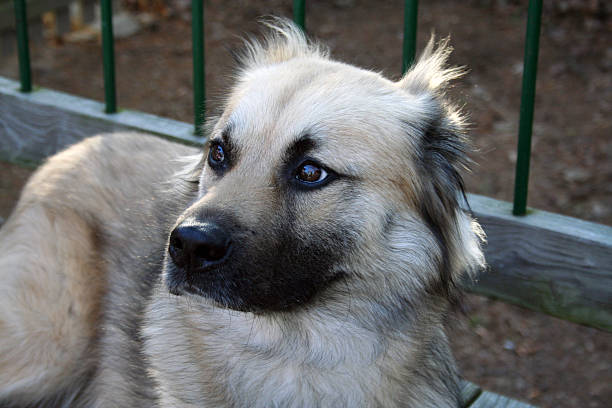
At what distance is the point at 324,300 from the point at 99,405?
979 mm

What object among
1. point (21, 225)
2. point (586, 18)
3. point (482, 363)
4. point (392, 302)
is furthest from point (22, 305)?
point (586, 18)

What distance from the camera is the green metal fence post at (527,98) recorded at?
8.16 feet

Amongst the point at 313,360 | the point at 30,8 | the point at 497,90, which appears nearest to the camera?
the point at 313,360

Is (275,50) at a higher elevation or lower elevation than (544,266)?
higher

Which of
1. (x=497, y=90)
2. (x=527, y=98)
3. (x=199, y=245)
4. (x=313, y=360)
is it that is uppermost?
(x=527, y=98)

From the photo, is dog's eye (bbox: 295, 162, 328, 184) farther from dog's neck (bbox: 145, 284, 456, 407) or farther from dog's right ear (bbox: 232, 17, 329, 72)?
dog's right ear (bbox: 232, 17, 329, 72)

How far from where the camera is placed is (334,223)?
6.99 feet

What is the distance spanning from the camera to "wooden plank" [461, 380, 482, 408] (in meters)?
2.73

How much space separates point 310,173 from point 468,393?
1.11m

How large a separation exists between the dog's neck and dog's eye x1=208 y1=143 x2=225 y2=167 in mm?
414

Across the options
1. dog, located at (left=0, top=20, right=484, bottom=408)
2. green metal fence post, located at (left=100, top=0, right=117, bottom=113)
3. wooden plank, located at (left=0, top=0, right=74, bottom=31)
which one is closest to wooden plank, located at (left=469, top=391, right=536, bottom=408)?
dog, located at (left=0, top=20, right=484, bottom=408)

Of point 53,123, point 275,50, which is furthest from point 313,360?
point 53,123

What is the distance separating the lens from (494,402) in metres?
2.71

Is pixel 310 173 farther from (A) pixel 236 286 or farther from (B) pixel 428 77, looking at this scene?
(B) pixel 428 77
